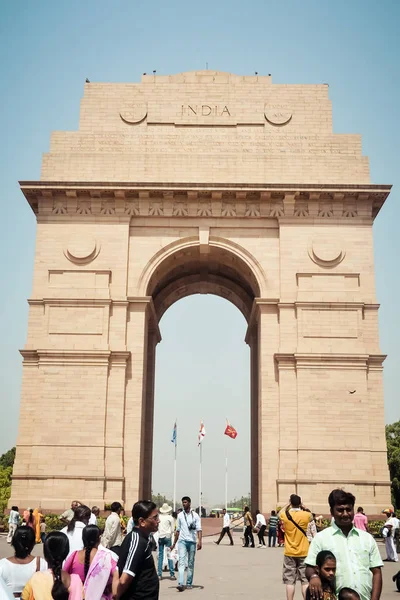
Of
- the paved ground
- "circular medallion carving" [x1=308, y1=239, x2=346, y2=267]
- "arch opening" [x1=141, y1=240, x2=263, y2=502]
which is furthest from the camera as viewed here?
"arch opening" [x1=141, y1=240, x2=263, y2=502]

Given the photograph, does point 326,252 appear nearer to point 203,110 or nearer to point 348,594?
point 203,110

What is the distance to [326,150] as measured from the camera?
1275 inches

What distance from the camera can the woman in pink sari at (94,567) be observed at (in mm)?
6828

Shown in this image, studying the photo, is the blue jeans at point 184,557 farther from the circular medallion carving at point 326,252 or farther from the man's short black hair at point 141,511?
the circular medallion carving at point 326,252

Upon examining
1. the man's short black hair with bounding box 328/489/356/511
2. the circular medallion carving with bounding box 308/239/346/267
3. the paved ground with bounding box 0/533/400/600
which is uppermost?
the circular medallion carving with bounding box 308/239/346/267

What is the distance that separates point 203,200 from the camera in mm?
31609

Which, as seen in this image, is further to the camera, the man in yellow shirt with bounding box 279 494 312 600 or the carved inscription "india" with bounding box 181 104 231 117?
the carved inscription "india" with bounding box 181 104 231 117

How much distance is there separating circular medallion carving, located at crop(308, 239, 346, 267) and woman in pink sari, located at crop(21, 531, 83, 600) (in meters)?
25.4

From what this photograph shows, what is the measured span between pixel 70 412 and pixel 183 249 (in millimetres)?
8454

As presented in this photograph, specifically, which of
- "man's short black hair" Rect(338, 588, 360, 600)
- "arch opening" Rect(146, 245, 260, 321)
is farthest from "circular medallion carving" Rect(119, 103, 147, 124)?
"man's short black hair" Rect(338, 588, 360, 600)

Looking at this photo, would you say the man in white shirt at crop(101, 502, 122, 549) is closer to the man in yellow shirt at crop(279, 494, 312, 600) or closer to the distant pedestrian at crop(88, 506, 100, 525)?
the distant pedestrian at crop(88, 506, 100, 525)

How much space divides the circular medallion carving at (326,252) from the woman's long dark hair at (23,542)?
2536cm

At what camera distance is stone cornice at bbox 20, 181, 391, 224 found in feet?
102

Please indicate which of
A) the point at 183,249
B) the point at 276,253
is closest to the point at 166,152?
the point at 183,249
